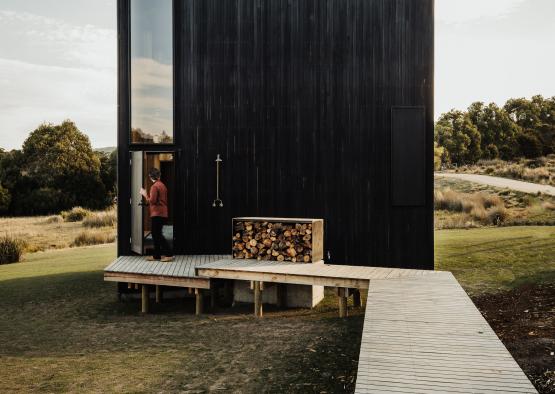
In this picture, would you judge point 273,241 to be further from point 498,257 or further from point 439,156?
point 439,156

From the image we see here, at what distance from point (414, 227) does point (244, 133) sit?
318 centimetres

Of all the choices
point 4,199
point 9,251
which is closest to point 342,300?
point 9,251

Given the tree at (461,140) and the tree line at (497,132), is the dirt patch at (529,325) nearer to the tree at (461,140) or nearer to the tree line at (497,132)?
the tree line at (497,132)

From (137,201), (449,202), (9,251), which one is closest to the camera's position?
(137,201)

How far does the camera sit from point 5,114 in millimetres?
31000

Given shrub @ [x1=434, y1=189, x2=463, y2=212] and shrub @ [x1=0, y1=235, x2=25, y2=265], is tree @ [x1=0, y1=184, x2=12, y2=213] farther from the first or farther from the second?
shrub @ [x1=434, y1=189, x2=463, y2=212]

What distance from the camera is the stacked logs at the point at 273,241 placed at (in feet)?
25.9

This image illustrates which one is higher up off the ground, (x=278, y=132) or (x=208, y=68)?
(x=208, y=68)

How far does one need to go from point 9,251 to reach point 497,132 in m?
33.9

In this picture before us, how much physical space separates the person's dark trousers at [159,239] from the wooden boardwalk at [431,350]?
357cm

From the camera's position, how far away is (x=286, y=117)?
8.95 meters

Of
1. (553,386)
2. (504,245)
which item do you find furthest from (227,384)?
(504,245)

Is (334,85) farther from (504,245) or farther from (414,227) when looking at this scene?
(504,245)

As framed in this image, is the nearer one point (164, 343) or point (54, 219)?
point (164, 343)
